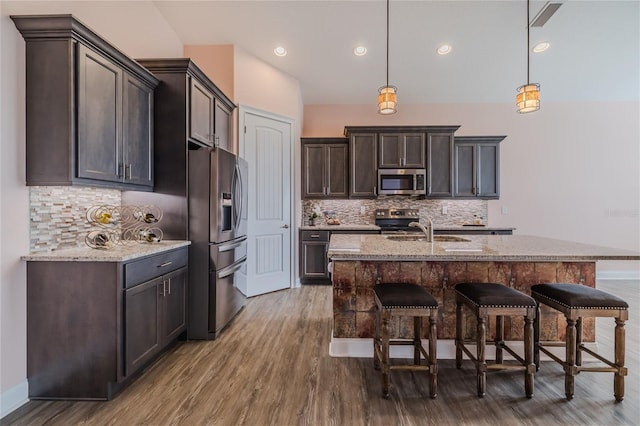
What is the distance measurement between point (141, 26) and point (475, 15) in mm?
3783

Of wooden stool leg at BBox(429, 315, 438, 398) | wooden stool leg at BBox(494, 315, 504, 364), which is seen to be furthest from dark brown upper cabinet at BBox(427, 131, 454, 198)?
wooden stool leg at BBox(429, 315, 438, 398)

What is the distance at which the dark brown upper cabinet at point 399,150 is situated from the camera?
479 centimetres

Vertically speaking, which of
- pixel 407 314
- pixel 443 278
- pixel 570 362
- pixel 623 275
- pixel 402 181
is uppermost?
pixel 402 181

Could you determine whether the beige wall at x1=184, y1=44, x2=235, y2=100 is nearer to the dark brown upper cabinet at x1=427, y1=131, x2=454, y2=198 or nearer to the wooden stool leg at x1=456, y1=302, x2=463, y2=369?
the dark brown upper cabinet at x1=427, y1=131, x2=454, y2=198

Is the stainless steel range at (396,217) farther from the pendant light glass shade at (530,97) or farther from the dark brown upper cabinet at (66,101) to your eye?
the dark brown upper cabinet at (66,101)

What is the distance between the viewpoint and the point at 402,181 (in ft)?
15.7

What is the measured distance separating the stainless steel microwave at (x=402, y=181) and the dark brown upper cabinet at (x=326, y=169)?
592 mm

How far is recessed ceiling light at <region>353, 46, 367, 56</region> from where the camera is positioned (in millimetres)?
4008

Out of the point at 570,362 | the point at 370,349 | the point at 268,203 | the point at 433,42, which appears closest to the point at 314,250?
the point at 268,203

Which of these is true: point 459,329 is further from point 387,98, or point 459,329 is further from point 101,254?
point 101,254

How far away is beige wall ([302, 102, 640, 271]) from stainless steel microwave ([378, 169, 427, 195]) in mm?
1288

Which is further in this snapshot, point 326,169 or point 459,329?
point 326,169

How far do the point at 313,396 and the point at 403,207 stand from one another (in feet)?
12.6

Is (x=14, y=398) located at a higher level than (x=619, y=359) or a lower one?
lower
